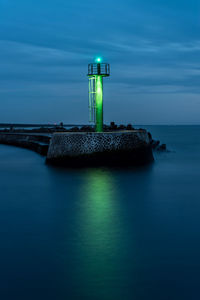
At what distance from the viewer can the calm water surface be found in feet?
11.8

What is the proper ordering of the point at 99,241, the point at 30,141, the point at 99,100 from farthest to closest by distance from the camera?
1. the point at 30,141
2. the point at 99,100
3. the point at 99,241

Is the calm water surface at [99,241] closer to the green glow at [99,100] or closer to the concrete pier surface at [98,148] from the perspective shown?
the concrete pier surface at [98,148]

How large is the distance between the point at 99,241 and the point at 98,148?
23.8ft

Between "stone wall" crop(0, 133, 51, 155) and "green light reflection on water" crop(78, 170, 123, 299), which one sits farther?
"stone wall" crop(0, 133, 51, 155)

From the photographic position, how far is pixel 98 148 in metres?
12.2

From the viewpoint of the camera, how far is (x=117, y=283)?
370 cm

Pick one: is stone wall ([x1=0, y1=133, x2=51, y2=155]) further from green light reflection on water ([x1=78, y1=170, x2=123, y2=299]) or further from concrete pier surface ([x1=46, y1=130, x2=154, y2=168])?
green light reflection on water ([x1=78, y1=170, x2=123, y2=299])

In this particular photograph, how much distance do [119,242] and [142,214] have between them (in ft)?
6.02

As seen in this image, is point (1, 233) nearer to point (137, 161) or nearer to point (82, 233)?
point (82, 233)

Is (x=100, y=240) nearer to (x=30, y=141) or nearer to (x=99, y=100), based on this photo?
(x=99, y=100)

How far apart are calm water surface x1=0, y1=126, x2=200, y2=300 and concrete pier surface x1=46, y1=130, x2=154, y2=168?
208cm

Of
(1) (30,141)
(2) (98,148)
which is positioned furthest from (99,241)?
(1) (30,141)

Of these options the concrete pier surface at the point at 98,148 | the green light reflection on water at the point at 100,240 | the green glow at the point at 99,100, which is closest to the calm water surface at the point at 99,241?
the green light reflection on water at the point at 100,240

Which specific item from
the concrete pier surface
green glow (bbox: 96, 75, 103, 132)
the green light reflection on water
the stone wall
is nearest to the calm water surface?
the green light reflection on water
